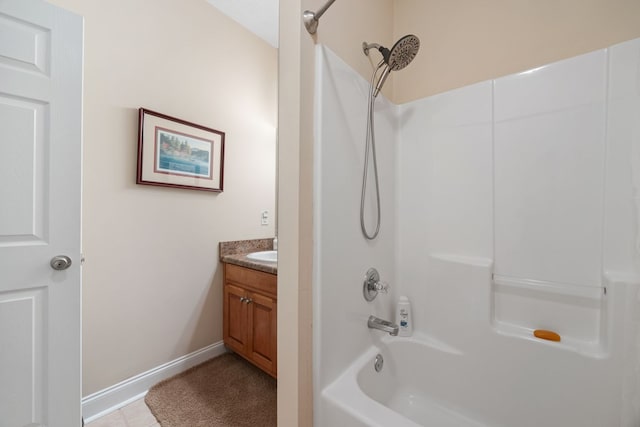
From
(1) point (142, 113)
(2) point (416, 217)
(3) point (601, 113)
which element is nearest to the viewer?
(3) point (601, 113)

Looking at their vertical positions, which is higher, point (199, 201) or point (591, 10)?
point (591, 10)

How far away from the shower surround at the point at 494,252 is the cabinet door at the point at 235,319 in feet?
3.31

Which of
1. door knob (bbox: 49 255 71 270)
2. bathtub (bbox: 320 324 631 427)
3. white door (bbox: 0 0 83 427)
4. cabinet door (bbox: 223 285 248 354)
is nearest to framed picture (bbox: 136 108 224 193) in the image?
white door (bbox: 0 0 83 427)

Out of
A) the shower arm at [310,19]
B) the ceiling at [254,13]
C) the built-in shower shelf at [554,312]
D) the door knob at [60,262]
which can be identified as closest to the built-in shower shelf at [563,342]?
the built-in shower shelf at [554,312]

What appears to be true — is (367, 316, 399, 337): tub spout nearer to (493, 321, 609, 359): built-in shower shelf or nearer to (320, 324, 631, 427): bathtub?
(320, 324, 631, 427): bathtub

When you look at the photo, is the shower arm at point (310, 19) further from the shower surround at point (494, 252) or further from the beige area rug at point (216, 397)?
the beige area rug at point (216, 397)

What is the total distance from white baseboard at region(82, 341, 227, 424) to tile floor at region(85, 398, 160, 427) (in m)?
0.03

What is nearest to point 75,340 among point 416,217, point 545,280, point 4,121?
point 4,121

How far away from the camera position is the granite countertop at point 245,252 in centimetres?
161

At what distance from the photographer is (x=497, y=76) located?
1207 mm

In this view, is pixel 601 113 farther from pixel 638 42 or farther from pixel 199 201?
pixel 199 201

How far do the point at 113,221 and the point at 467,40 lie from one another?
220cm

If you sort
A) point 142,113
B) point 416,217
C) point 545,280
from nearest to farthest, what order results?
point 545,280 < point 416,217 < point 142,113

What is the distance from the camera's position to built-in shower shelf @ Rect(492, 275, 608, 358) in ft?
3.24
